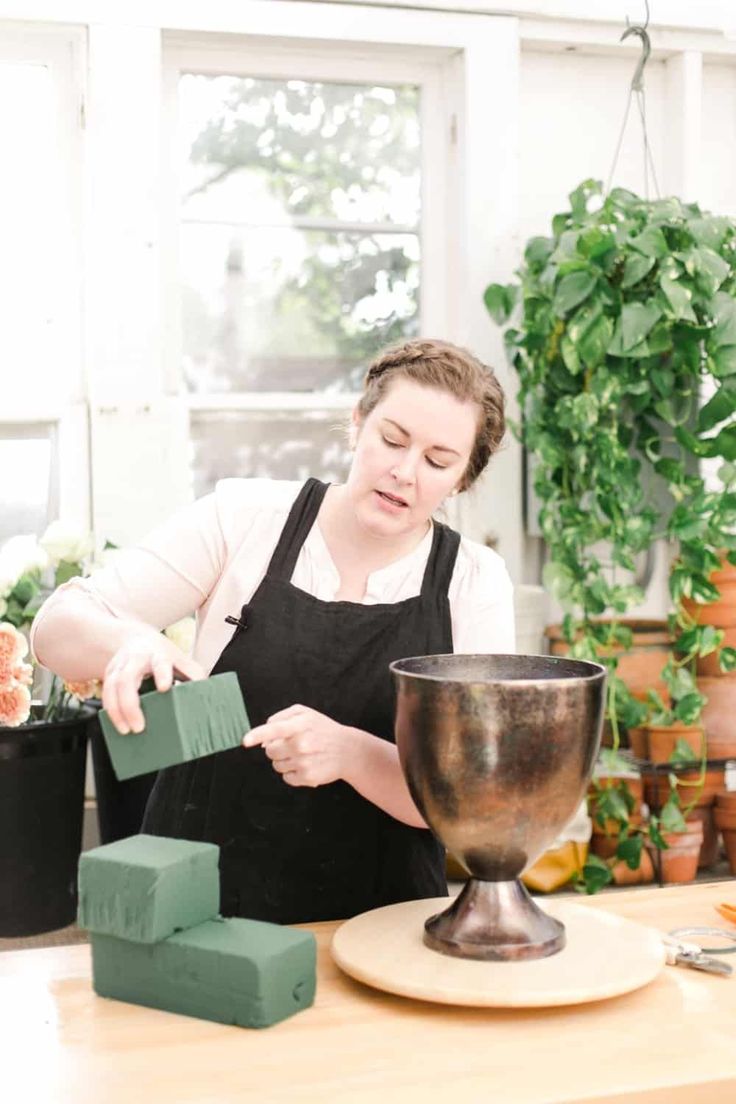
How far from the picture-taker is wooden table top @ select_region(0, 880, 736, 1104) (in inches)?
38.5

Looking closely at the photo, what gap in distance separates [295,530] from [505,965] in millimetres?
766

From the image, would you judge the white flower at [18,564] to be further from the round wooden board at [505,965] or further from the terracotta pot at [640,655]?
the round wooden board at [505,965]

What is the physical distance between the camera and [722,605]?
310 cm

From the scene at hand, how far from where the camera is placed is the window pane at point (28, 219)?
9.98 feet

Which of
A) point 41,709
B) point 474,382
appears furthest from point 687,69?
point 41,709

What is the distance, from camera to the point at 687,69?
10.8 feet

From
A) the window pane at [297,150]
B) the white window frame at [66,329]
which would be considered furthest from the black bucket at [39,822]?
the window pane at [297,150]

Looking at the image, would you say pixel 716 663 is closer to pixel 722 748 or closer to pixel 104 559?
pixel 722 748

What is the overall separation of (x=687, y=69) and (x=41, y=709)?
2.23 metres

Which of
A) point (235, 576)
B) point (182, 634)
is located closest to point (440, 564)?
point (235, 576)

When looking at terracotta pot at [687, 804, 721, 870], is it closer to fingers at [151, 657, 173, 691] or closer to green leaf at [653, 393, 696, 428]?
green leaf at [653, 393, 696, 428]

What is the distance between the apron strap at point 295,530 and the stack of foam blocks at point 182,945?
0.63 meters

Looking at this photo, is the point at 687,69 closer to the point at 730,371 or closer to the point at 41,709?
the point at 730,371

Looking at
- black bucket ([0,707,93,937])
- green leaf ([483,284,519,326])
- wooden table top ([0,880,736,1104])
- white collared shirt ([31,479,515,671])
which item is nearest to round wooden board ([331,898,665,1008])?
wooden table top ([0,880,736,1104])
